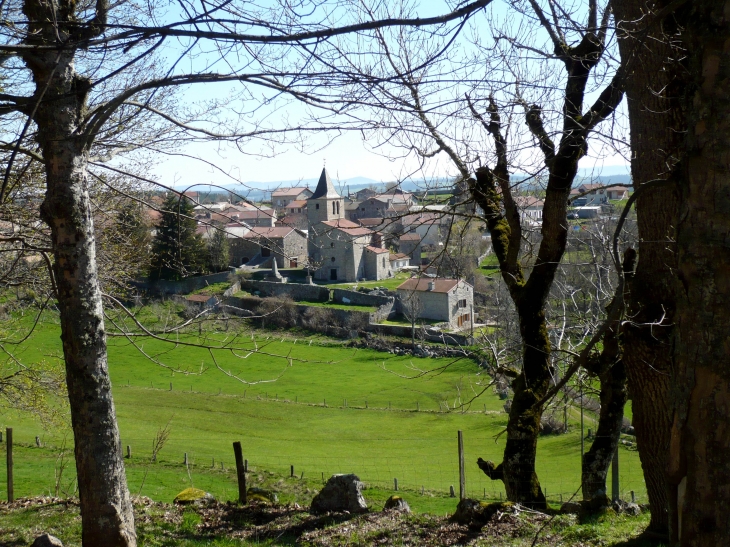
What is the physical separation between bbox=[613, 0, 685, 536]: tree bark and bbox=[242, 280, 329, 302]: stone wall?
4083 cm

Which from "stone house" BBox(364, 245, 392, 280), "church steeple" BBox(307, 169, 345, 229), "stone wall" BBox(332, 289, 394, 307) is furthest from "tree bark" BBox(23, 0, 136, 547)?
"stone house" BBox(364, 245, 392, 280)

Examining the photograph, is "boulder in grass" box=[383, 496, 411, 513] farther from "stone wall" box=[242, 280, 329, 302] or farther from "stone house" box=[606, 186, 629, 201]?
"stone wall" box=[242, 280, 329, 302]

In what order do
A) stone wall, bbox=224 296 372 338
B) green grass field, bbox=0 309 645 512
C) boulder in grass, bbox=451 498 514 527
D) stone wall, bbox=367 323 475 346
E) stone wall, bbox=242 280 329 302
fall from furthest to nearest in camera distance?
stone wall, bbox=242 280 329 302, stone wall, bbox=224 296 372 338, stone wall, bbox=367 323 475 346, green grass field, bbox=0 309 645 512, boulder in grass, bbox=451 498 514 527

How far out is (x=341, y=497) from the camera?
20.9 feet

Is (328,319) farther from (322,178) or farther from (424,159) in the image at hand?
(424,159)

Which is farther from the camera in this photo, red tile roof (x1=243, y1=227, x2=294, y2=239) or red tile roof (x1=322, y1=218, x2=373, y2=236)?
red tile roof (x1=243, y1=227, x2=294, y2=239)

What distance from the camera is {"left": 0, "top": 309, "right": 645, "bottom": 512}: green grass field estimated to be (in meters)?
14.1

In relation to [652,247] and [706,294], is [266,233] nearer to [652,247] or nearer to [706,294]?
[652,247]

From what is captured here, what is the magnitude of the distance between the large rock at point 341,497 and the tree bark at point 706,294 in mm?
4721

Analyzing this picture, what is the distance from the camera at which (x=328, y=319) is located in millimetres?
40750

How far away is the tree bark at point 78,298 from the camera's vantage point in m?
4.01

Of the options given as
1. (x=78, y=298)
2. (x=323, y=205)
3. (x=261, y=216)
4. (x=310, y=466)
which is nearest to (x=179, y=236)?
(x=78, y=298)

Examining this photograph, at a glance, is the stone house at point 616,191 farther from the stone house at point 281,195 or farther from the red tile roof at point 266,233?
the red tile roof at point 266,233

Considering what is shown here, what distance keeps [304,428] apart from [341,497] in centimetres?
1815
